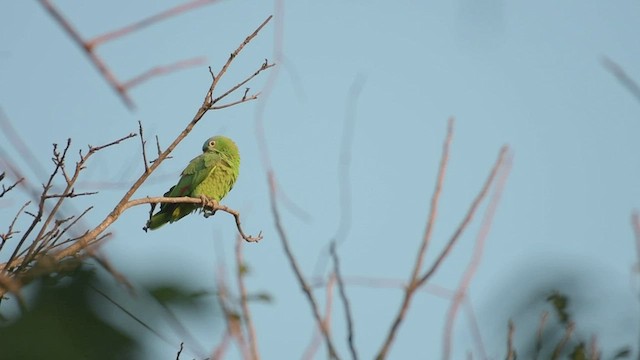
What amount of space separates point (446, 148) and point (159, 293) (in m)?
0.86

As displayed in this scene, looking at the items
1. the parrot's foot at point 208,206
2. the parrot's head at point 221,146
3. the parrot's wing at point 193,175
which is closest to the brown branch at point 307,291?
the parrot's foot at point 208,206

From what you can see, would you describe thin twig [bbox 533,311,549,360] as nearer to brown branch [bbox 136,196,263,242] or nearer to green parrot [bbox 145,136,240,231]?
brown branch [bbox 136,196,263,242]

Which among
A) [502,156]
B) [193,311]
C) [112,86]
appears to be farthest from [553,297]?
[112,86]

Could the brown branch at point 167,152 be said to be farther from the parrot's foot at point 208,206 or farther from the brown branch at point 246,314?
the parrot's foot at point 208,206

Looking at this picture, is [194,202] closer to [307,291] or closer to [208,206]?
[208,206]

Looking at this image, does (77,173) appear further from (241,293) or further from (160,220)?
(160,220)

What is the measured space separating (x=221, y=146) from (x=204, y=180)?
86cm

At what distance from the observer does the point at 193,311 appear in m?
1.17

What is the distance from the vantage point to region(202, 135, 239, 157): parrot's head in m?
9.05

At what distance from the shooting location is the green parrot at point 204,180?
7.77 meters

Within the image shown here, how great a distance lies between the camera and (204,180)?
8.38m

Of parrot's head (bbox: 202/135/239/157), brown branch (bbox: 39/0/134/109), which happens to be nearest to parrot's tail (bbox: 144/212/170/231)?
parrot's head (bbox: 202/135/239/157)

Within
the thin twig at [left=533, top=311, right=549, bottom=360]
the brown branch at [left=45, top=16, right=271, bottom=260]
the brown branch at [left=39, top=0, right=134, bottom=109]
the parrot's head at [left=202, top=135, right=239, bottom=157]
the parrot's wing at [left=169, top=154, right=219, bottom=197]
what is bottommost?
the brown branch at [left=39, top=0, right=134, bottom=109]

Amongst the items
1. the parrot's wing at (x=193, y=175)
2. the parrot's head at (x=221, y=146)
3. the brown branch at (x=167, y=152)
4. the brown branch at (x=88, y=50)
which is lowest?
the brown branch at (x=88, y=50)
